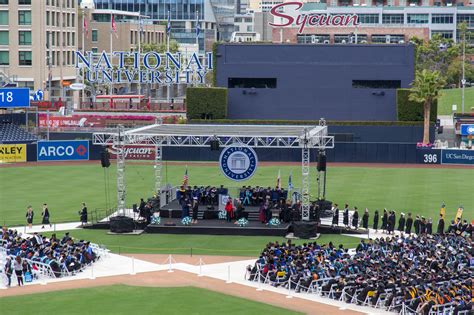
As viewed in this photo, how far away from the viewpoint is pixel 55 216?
199 feet

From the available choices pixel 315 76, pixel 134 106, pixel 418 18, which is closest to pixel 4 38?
pixel 134 106

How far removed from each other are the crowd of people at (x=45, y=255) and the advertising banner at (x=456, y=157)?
156ft

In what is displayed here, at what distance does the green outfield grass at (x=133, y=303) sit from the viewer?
38062mm

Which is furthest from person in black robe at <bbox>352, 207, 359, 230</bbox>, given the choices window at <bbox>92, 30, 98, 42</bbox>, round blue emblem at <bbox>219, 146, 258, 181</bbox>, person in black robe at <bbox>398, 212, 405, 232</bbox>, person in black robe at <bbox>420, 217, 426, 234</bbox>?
window at <bbox>92, 30, 98, 42</bbox>

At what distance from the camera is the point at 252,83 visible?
9838cm

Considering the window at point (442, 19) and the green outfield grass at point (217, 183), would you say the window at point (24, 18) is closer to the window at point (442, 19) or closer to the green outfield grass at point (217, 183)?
the green outfield grass at point (217, 183)

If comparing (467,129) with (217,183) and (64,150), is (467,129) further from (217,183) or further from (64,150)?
(64,150)

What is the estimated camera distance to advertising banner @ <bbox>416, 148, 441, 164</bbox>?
87.3m

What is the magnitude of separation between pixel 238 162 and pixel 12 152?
3864 centimetres

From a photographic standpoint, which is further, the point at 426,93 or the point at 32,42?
the point at 32,42

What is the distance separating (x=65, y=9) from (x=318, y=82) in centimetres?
5647

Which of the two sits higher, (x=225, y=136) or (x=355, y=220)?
(x=225, y=136)

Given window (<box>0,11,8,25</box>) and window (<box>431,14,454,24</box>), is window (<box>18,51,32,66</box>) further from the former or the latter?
window (<box>431,14,454,24</box>)

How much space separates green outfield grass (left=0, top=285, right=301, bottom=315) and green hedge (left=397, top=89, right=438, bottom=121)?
56.6 m
